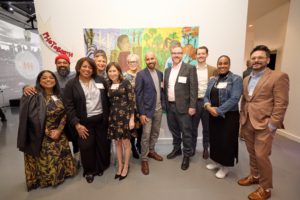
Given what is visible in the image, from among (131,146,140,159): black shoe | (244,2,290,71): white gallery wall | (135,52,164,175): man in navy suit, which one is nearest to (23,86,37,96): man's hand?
(135,52,164,175): man in navy suit

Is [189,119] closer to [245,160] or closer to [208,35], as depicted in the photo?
[245,160]

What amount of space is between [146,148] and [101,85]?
3.65 feet

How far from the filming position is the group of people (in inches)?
71.4

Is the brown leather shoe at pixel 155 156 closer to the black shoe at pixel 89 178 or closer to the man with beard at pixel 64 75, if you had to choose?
the black shoe at pixel 89 178

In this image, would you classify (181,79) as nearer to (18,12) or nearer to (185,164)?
(185,164)

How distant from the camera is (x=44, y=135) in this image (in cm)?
206

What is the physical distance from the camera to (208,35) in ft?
10.3

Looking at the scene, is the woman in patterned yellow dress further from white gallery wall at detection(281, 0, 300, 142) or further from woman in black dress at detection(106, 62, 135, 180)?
white gallery wall at detection(281, 0, 300, 142)

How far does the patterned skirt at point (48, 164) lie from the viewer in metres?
2.08

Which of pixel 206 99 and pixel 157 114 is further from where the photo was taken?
pixel 157 114

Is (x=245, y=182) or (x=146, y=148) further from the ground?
(x=146, y=148)

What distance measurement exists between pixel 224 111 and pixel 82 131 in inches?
69.0

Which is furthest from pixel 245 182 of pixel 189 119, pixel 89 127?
pixel 89 127

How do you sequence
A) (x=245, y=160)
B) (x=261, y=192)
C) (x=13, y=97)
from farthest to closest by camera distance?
(x=13, y=97)
(x=245, y=160)
(x=261, y=192)
